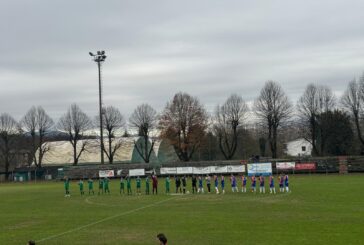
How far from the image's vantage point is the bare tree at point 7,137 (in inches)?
4067

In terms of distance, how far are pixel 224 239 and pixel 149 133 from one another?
87.1 meters

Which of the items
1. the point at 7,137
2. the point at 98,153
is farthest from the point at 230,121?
the point at 7,137

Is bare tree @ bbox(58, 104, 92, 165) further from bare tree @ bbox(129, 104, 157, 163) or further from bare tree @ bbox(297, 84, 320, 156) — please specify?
bare tree @ bbox(297, 84, 320, 156)

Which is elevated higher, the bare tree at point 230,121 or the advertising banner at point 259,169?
the bare tree at point 230,121

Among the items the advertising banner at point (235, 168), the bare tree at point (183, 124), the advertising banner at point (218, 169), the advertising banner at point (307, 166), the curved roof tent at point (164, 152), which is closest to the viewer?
the advertising banner at point (307, 166)

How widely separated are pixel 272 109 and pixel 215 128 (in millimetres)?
14902

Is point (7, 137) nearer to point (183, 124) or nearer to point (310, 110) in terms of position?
point (183, 124)

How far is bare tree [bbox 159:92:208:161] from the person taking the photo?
93562 mm

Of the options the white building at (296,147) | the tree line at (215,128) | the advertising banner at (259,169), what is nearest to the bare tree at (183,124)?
the tree line at (215,128)

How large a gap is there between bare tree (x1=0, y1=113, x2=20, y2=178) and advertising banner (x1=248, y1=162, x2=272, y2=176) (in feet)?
188

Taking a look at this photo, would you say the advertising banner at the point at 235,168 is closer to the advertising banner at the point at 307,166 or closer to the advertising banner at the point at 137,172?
the advertising banner at the point at 307,166

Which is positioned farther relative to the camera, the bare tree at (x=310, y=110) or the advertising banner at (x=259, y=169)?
the bare tree at (x=310, y=110)

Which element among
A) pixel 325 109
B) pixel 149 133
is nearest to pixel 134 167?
pixel 149 133

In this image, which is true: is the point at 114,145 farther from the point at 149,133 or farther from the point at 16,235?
the point at 16,235
